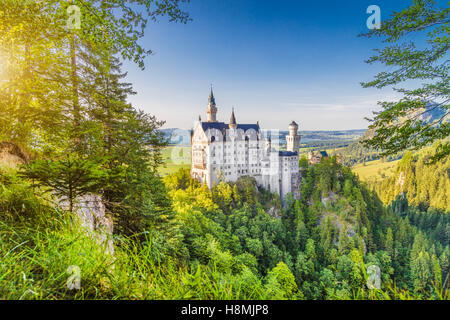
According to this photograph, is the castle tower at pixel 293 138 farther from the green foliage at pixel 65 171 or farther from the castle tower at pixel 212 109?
the green foliage at pixel 65 171

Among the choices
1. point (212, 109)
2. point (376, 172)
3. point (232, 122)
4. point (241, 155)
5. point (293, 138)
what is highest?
point (212, 109)

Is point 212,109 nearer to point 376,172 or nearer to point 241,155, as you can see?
point 241,155

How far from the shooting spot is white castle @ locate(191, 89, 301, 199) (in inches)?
1438

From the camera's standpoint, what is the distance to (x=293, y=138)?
42.8m

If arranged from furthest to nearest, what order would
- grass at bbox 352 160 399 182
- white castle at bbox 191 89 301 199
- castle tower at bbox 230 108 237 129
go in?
grass at bbox 352 160 399 182 → castle tower at bbox 230 108 237 129 → white castle at bbox 191 89 301 199

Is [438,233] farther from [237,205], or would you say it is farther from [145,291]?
[145,291]

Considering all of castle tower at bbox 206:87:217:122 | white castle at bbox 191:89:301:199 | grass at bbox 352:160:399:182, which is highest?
castle tower at bbox 206:87:217:122

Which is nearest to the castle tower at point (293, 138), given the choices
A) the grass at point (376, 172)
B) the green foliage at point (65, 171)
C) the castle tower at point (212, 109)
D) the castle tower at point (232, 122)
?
the castle tower at point (232, 122)

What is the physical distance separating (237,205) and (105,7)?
32429 millimetres

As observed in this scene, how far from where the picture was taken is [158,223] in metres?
8.95

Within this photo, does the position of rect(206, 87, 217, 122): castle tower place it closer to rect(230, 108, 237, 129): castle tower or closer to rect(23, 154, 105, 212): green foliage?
rect(230, 108, 237, 129): castle tower

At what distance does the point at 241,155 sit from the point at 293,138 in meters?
13.3

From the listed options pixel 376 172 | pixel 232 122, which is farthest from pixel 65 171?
pixel 376 172

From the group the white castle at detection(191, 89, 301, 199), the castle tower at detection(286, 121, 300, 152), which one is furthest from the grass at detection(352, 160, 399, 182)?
the white castle at detection(191, 89, 301, 199)
